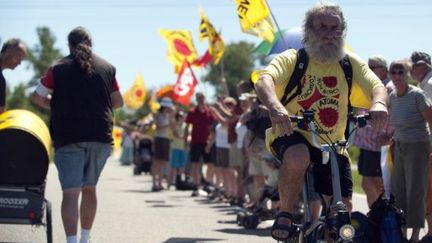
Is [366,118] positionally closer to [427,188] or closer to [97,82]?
[97,82]

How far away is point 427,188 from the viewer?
10.2 m

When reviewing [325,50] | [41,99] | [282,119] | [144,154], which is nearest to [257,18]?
[41,99]

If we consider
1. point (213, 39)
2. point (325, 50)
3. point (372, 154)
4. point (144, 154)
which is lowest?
point (372, 154)

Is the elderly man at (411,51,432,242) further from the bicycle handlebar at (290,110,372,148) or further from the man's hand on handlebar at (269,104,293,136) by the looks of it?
the man's hand on handlebar at (269,104,293,136)

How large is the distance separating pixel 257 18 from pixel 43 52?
107859 mm

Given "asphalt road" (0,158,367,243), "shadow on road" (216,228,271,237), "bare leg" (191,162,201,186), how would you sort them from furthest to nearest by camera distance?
"bare leg" (191,162,201,186) → "shadow on road" (216,228,271,237) → "asphalt road" (0,158,367,243)

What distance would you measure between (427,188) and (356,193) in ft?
29.1

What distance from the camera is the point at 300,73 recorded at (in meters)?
7.02

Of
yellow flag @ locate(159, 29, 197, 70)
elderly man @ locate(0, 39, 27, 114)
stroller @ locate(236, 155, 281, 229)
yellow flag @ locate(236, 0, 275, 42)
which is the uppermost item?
yellow flag @ locate(159, 29, 197, 70)

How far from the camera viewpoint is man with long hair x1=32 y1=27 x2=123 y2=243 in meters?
8.63

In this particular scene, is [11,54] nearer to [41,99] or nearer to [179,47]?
[41,99]

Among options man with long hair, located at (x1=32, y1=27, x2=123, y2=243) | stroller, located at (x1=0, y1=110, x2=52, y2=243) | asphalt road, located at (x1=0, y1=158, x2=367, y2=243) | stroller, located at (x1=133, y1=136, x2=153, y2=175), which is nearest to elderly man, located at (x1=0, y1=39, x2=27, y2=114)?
stroller, located at (x1=0, y1=110, x2=52, y2=243)

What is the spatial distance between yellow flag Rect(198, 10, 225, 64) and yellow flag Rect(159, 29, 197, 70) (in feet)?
8.26

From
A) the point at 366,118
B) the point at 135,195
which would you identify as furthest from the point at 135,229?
the point at 135,195
